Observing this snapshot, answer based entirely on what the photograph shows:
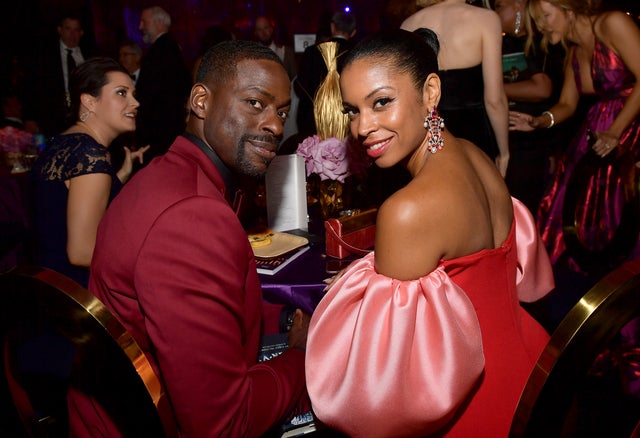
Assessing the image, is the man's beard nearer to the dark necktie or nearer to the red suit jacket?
the red suit jacket

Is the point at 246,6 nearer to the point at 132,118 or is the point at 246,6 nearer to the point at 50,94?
the point at 50,94

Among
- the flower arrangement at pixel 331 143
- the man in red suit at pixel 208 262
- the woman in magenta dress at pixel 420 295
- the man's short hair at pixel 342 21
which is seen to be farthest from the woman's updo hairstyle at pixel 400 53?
the man's short hair at pixel 342 21

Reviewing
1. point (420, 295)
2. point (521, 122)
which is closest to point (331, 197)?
point (420, 295)

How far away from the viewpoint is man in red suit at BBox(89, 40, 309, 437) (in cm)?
104

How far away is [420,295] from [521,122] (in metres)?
A: 2.80

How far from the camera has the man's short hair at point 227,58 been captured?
1.37 metres

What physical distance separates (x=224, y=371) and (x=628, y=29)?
2.98 meters

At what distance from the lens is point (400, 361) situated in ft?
3.72

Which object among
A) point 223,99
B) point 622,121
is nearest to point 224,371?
point 223,99

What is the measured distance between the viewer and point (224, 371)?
1075 mm

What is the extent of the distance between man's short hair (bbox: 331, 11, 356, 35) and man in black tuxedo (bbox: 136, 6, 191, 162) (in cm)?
167

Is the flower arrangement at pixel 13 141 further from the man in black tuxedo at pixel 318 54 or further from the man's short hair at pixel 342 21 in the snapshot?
the man's short hair at pixel 342 21

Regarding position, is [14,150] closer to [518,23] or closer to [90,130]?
[90,130]

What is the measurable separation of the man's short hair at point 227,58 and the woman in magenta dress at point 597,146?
2045mm
